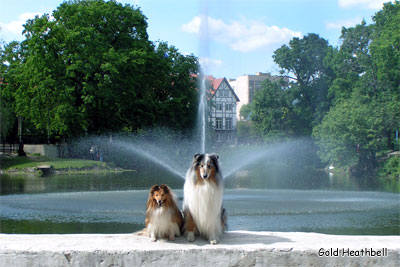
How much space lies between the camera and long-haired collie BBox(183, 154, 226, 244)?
565 centimetres

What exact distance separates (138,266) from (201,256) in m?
0.62

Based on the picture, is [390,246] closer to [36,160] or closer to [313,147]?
[36,160]

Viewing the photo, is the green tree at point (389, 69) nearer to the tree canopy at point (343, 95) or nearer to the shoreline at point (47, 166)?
the tree canopy at point (343, 95)

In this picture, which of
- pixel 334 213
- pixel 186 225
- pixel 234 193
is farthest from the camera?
pixel 234 193

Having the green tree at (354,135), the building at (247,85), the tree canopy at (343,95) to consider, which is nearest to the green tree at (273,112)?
the tree canopy at (343,95)

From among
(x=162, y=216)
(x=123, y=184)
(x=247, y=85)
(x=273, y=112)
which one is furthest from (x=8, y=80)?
(x=247, y=85)

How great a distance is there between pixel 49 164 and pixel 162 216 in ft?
115

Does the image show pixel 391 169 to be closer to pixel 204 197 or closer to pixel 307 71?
pixel 307 71

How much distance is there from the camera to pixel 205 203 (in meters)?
5.71

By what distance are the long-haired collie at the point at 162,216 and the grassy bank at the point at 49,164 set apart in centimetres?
3368

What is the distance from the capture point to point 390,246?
16.2ft

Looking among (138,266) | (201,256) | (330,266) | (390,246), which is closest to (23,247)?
(138,266)

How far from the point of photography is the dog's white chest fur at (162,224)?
17.9 feet

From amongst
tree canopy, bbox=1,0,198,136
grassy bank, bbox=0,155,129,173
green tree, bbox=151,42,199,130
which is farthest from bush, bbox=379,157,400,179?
grassy bank, bbox=0,155,129,173
